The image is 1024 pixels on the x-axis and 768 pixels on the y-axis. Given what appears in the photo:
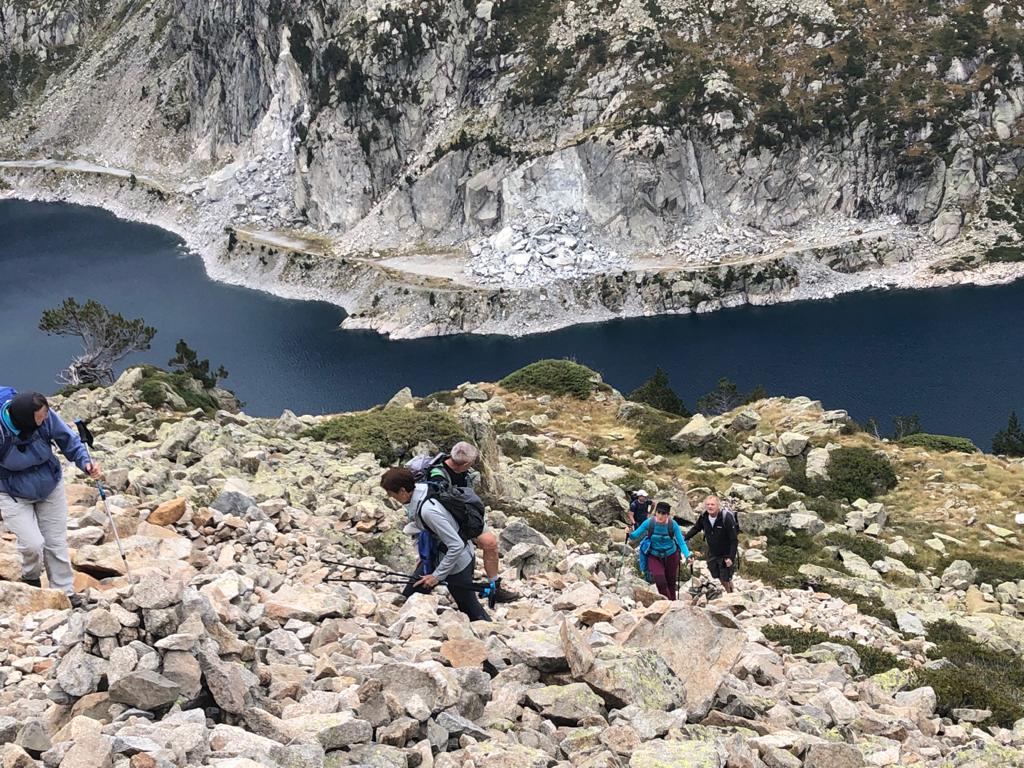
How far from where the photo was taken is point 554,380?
4319cm

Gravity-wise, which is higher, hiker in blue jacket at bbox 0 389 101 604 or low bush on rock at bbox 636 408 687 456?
hiker in blue jacket at bbox 0 389 101 604

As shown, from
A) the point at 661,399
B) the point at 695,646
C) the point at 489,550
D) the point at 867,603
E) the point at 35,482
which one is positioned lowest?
the point at 661,399

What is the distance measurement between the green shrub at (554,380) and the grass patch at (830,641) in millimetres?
26572

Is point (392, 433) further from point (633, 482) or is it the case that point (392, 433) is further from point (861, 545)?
point (861, 545)

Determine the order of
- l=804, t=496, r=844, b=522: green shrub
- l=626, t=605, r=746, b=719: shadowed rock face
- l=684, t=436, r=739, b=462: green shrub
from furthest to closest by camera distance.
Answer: l=684, t=436, r=739, b=462: green shrub, l=804, t=496, r=844, b=522: green shrub, l=626, t=605, r=746, b=719: shadowed rock face

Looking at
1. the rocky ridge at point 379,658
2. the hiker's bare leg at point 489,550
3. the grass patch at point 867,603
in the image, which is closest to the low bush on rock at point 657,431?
the grass patch at point 867,603

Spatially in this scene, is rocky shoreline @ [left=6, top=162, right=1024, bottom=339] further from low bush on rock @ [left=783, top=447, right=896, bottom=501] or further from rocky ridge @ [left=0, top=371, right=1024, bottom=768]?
rocky ridge @ [left=0, top=371, right=1024, bottom=768]

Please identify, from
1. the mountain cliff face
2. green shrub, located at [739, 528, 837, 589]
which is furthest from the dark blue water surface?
green shrub, located at [739, 528, 837, 589]

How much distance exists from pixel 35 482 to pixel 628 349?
100192 mm

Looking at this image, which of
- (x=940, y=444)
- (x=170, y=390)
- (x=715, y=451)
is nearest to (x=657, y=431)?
(x=715, y=451)

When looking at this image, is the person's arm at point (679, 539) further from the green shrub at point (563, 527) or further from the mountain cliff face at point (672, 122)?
the mountain cliff face at point (672, 122)

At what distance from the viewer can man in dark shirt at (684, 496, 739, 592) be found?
56.9 feet

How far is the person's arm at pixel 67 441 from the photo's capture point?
10961 millimetres

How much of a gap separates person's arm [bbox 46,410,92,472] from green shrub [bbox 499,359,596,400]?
104 feet
